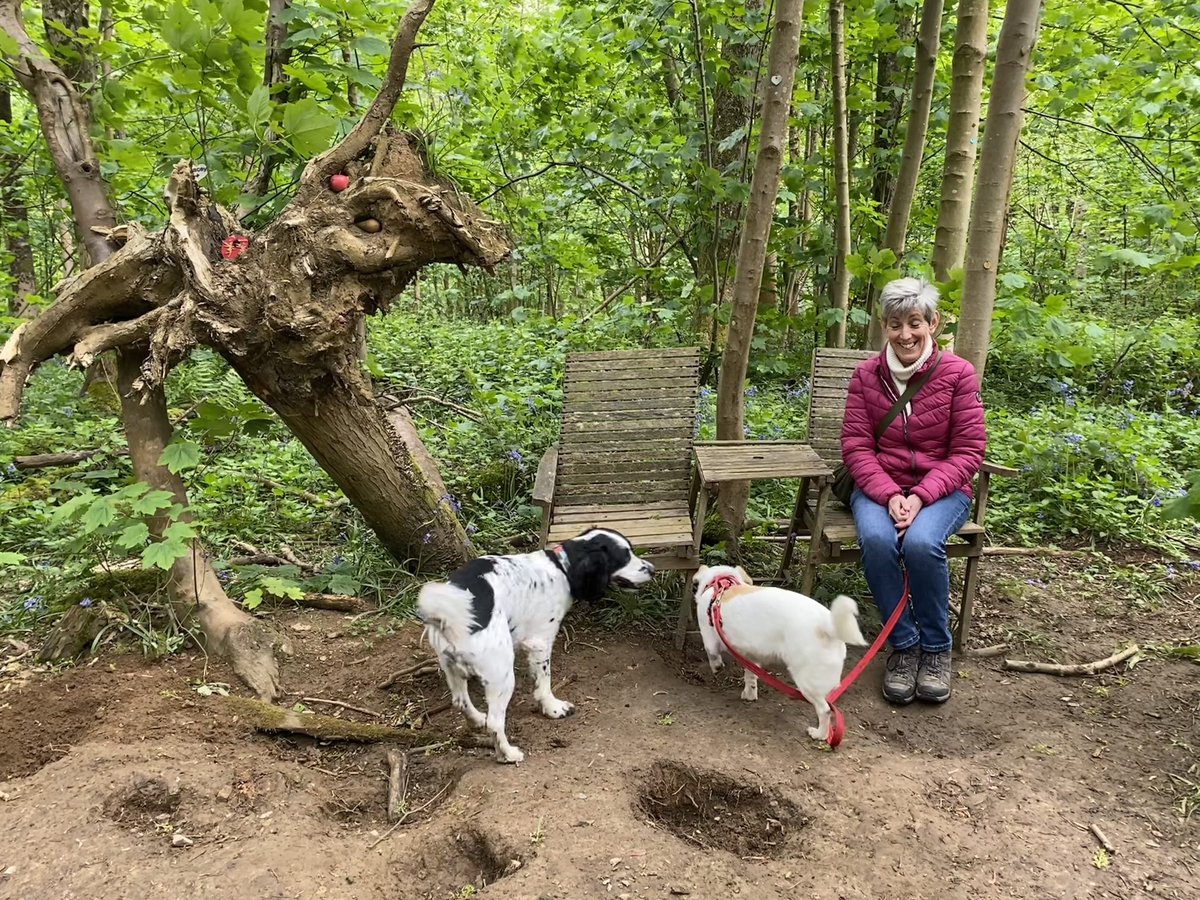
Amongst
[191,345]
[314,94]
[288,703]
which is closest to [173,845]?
[288,703]

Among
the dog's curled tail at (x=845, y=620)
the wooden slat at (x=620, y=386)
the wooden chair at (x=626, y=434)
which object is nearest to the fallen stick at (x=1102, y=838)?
the dog's curled tail at (x=845, y=620)

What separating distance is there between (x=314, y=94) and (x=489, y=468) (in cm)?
268

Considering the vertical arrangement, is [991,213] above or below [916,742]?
above

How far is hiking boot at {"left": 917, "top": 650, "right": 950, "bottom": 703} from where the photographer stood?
333 centimetres

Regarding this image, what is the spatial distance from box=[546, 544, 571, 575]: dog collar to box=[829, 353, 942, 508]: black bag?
4.88 ft

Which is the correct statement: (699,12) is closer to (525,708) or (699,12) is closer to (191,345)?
(191,345)

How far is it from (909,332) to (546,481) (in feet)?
6.43

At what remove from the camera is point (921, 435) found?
3.58 meters

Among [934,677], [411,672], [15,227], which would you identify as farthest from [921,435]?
[15,227]

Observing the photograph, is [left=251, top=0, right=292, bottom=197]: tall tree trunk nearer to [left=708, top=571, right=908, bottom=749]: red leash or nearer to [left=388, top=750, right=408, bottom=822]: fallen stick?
[left=388, top=750, right=408, bottom=822]: fallen stick

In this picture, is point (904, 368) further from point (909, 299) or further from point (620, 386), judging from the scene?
point (620, 386)

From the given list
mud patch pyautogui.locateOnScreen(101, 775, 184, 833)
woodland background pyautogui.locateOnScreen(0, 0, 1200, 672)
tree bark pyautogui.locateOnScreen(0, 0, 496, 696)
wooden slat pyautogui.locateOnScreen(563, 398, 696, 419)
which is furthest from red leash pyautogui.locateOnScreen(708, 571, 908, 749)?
mud patch pyautogui.locateOnScreen(101, 775, 184, 833)

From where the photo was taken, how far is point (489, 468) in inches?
208

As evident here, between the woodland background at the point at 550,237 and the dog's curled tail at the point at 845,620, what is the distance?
1297mm
